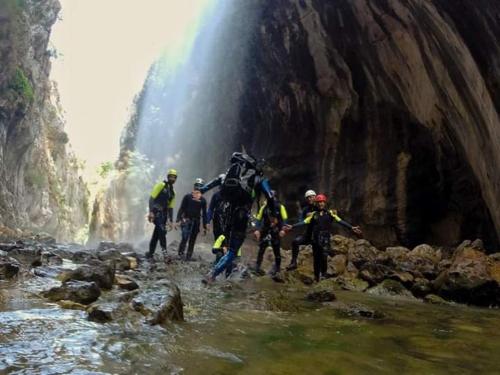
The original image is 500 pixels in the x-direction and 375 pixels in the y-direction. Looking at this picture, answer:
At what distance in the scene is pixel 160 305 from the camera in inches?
161

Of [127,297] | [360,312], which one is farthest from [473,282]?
[127,297]

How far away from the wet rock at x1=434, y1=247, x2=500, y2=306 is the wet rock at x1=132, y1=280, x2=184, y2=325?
552 cm

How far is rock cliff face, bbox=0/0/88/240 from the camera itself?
2489cm

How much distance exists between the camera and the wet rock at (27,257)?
293 inches

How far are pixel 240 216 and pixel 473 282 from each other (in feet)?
13.5

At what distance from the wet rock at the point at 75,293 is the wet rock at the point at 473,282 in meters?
6.06

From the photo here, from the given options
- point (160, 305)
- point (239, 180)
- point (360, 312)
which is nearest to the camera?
point (160, 305)

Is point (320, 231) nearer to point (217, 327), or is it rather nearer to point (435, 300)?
point (435, 300)

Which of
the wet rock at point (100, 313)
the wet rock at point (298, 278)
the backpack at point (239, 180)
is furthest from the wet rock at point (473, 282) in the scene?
the wet rock at point (100, 313)

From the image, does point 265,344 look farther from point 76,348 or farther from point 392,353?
point 76,348

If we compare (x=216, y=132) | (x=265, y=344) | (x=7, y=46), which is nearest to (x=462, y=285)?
(x=265, y=344)

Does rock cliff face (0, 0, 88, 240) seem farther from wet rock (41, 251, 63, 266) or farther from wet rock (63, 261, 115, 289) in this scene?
wet rock (63, 261, 115, 289)

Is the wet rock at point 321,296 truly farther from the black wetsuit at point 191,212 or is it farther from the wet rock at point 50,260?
the black wetsuit at point 191,212

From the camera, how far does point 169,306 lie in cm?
414
